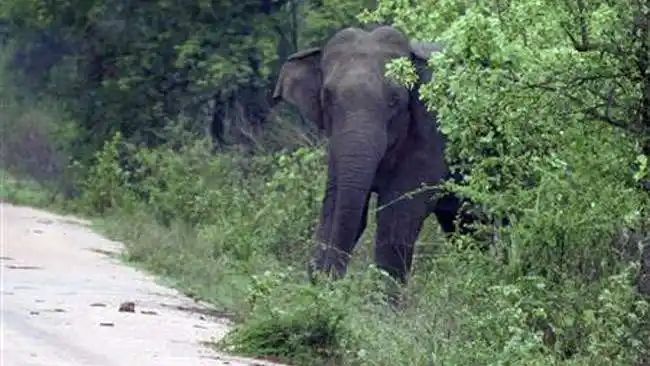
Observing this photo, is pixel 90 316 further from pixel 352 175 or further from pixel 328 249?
pixel 352 175

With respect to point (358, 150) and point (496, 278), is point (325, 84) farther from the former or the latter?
point (496, 278)

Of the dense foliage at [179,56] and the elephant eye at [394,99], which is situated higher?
the elephant eye at [394,99]

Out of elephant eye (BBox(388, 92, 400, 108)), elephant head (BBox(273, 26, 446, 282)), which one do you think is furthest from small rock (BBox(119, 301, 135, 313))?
elephant eye (BBox(388, 92, 400, 108))

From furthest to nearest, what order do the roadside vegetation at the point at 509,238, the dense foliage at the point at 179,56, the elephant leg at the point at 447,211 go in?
the dense foliage at the point at 179,56
the elephant leg at the point at 447,211
the roadside vegetation at the point at 509,238

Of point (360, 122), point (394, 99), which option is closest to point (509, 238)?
point (360, 122)

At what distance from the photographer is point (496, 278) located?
43.6 feet

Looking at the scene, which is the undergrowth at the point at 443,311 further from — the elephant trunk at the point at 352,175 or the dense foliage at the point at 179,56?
the dense foliage at the point at 179,56

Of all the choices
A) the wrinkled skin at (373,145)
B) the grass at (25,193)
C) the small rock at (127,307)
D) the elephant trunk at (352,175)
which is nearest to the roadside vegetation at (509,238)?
the wrinkled skin at (373,145)

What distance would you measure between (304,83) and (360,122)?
58.0 inches

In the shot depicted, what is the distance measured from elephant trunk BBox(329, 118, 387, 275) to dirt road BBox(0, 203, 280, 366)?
1324 mm

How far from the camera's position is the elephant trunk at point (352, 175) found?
56.4ft

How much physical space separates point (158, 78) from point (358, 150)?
16.5m

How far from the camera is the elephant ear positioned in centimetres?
1891

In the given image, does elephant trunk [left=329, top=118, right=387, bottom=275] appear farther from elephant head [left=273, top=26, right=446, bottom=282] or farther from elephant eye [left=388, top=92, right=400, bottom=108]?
elephant eye [left=388, top=92, right=400, bottom=108]
